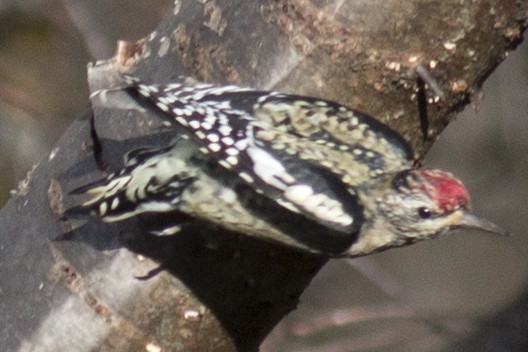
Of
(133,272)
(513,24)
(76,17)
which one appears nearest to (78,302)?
(133,272)

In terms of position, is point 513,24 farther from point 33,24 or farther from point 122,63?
point 33,24

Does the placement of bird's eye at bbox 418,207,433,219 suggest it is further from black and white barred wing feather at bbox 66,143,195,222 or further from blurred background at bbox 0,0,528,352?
blurred background at bbox 0,0,528,352

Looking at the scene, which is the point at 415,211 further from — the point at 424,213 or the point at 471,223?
the point at 471,223

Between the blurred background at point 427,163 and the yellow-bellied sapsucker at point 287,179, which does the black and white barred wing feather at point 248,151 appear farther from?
the blurred background at point 427,163

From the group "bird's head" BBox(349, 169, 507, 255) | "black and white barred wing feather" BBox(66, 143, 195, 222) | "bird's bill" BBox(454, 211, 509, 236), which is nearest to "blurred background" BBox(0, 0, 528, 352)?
"black and white barred wing feather" BBox(66, 143, 195, 222)

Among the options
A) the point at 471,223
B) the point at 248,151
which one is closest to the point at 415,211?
the point at 471,223

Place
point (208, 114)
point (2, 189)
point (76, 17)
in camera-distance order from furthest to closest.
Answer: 1. point (76, 17)
2. point (2, 189)
3. point (208, 114)

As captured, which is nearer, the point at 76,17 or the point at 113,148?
the point at 113,148

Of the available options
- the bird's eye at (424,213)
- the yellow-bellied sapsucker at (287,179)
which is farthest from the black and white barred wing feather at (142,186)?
the bird's eye at (424,213)
